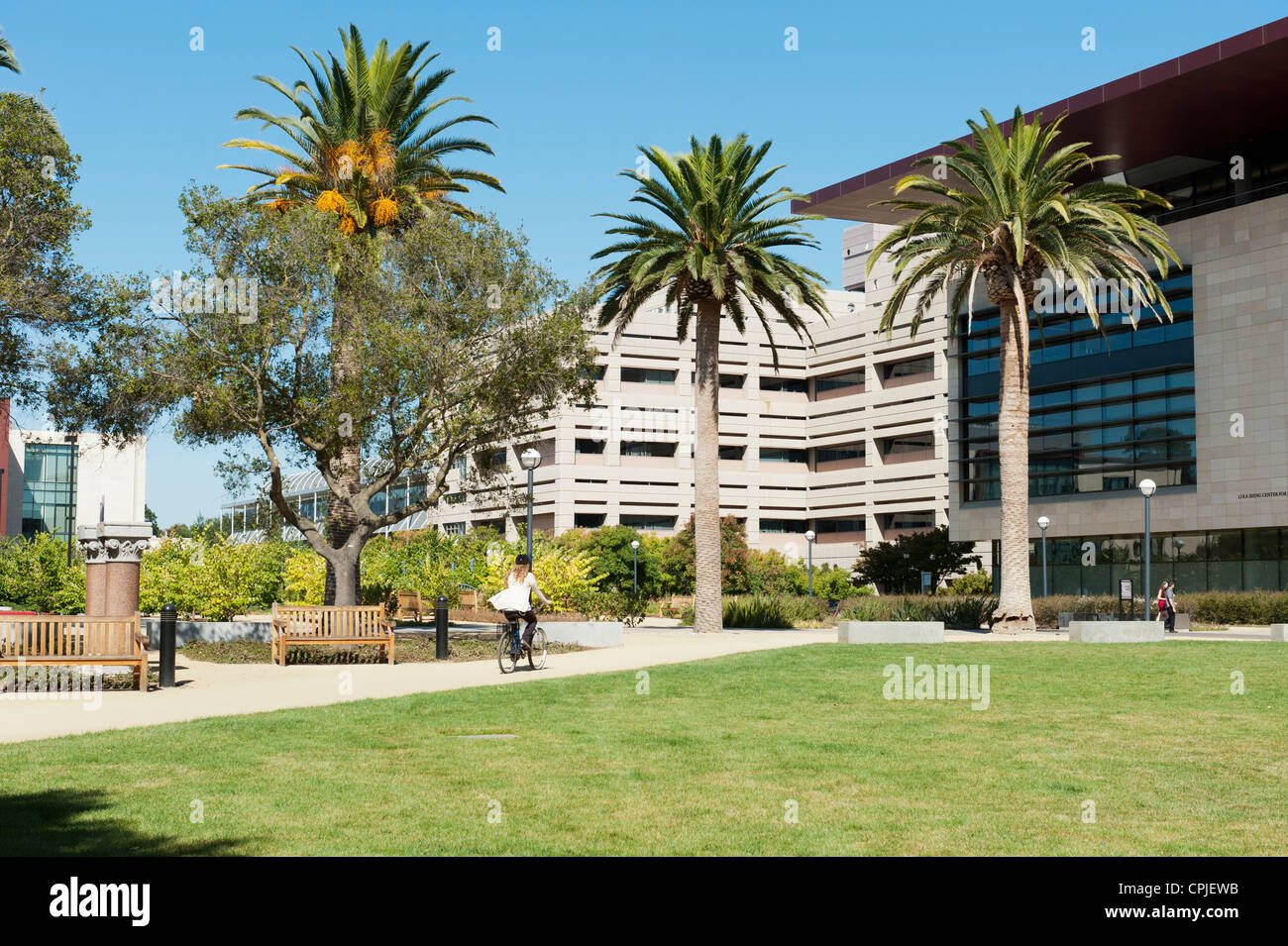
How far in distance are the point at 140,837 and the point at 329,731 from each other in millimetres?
4568

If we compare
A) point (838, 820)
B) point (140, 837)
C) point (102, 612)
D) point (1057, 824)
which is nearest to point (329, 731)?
point (140, 837)

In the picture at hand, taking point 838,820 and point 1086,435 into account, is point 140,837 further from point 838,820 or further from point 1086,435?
point 1086,435

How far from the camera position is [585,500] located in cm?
8638

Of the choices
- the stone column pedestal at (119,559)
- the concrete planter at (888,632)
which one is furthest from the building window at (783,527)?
the stone column pedestal at (119,559)

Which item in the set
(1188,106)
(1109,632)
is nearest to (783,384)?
(1188,106)

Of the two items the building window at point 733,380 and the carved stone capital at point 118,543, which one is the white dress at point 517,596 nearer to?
the carved stone capital at point 118,543

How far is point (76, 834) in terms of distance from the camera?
265 inches

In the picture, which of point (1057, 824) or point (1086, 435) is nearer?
point (1057, 824)

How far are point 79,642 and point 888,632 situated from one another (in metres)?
15.4

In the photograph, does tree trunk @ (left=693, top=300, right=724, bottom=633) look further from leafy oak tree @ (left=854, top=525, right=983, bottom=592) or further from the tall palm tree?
leafy oak tree @ (left=854, top=525, right=983, bottom=592)

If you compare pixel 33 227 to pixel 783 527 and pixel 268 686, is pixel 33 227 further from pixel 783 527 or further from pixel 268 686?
pixel 783 527

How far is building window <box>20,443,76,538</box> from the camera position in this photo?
105 meters

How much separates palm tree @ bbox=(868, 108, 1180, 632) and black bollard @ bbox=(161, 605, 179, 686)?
870 inches
